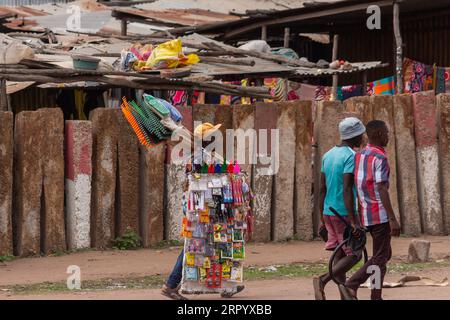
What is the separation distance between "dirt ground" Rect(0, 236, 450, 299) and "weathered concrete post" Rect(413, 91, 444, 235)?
309 mm

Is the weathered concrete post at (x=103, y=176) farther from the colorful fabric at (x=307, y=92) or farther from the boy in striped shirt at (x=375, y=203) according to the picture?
the colorful fabric at (x=307, y=92)

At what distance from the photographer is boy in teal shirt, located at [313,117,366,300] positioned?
9148mm

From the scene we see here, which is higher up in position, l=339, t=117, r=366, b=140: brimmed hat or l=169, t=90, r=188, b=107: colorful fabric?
l=169, t=90, r=188, b=107: colorful fabric

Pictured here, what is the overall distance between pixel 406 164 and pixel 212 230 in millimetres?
5163

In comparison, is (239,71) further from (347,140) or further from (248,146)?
(347,140)

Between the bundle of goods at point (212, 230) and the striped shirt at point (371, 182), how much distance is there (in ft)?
4.63

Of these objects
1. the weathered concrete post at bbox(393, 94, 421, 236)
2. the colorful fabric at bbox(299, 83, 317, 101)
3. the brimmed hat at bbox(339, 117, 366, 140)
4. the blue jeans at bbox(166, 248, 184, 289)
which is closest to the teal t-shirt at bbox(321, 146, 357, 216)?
the brimmed hat at bbox(339, 117, 366, 140)

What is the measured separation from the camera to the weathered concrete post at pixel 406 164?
14.5m

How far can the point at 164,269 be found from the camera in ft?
40.1

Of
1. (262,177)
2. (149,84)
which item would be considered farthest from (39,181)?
(262,177)

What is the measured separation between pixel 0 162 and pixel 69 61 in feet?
10.2

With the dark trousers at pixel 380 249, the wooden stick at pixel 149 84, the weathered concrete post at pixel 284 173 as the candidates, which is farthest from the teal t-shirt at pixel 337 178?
the wooden stick at pixel 149 84

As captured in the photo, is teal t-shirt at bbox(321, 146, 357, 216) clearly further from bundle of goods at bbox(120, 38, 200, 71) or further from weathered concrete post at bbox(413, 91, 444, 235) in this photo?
bundle of goods at bbox(120, 38, 200, 71)

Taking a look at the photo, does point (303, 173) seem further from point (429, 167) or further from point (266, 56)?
point (266, 56)
